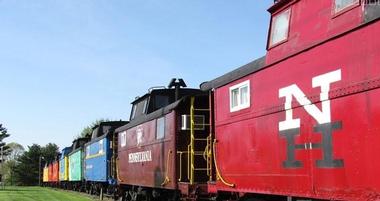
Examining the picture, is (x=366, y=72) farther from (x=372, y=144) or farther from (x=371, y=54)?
(x=372, y=144)

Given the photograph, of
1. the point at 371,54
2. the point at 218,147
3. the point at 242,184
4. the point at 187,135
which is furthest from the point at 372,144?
the point at 187,135

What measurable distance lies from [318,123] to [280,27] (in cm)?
216

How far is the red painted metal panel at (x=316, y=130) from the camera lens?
616 centimetres

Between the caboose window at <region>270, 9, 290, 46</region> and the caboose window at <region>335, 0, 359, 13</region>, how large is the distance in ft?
4.31

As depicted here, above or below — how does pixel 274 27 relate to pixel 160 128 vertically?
above

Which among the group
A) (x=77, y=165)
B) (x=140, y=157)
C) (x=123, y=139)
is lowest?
(x=77, y=165)

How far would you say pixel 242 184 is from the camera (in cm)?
967

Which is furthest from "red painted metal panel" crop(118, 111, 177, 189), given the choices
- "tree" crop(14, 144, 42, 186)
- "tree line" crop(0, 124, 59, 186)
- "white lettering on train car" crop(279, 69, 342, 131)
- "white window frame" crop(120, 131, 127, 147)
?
"tree" crop(14, 144, 42, 186)

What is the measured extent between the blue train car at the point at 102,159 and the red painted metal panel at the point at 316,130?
1521cm

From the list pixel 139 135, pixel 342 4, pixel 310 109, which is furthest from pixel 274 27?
pixel 139 135

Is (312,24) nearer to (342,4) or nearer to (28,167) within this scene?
(342,4)

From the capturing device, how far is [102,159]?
2659cm

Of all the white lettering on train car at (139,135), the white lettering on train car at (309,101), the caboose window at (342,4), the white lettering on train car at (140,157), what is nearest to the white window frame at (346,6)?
the caboose window at (342,4)

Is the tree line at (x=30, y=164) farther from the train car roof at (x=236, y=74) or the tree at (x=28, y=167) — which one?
the train car roof at (x=236, y=74)
